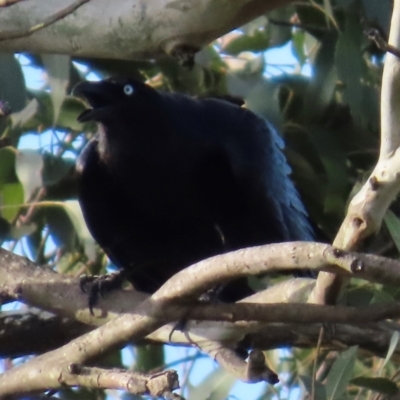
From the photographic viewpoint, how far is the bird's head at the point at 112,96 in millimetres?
2656

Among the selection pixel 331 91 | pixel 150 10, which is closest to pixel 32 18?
pixel 150 10

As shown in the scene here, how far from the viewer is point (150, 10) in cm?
189

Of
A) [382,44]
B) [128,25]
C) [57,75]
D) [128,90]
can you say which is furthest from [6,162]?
[382,44]

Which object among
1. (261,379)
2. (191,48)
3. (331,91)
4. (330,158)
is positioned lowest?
(330,158)

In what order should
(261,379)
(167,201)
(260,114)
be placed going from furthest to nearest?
(260,114) → (167,201) → (261,379)

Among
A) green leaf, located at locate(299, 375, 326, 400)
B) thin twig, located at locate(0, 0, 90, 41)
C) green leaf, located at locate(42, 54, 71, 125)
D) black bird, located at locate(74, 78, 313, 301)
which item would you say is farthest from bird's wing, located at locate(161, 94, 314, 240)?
thin twig, located at locate(0, 0, 90, 41)

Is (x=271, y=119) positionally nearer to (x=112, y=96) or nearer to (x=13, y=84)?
(x=112, y=96)

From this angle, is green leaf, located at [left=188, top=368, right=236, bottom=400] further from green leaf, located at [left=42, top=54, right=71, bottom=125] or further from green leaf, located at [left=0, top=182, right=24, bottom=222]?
green leaf, located at [left=42, top=54, right=71, bottom=125]

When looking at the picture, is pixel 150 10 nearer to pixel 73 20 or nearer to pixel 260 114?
pixel 73 20

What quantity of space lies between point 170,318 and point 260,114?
129cm

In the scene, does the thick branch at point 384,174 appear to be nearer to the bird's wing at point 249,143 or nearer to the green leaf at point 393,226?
the green leaf at point 393,226

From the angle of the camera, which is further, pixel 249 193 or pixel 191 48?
pixel 249 193

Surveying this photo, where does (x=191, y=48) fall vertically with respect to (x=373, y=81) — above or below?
above

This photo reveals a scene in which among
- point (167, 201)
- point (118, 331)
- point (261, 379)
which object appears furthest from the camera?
point (167, 201)
